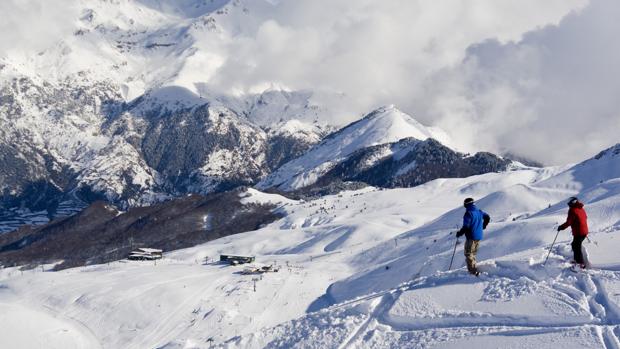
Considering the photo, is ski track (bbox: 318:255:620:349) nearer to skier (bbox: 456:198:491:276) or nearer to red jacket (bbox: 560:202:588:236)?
skier (bbox: 456:198:491:276)

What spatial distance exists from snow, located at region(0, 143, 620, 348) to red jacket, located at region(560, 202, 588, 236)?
121 cm

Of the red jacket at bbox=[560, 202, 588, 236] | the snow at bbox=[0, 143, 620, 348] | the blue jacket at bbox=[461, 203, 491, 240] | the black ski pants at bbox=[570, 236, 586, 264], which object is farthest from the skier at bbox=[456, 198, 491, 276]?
the black ski pants at bbox=[570, 236, 586, 264]

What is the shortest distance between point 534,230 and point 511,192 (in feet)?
259

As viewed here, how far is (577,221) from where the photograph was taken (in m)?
25.4

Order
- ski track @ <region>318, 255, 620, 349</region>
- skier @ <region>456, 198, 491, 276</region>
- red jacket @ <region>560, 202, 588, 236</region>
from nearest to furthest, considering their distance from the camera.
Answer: ski track @ <region>318, 255, 620, 349</region> < red jacket @ <region>560, 202, 588, 236</region> < skier @ <region>456, 198, 491, 276</region>

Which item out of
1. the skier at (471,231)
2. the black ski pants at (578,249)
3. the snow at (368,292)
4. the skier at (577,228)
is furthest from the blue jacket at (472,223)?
the black ski pants at (578,249)

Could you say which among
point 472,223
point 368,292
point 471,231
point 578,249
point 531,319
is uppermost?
point 472,223

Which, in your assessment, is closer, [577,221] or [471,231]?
[577,221]

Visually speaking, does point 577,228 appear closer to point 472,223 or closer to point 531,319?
point 472,223

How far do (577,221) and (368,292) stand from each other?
106 feet

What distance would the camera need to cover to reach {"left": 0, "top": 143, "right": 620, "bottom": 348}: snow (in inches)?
879

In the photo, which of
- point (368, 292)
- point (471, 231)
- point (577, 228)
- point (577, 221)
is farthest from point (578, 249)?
point (368, 292)

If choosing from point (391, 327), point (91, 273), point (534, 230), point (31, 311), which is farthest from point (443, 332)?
point (91, 273)

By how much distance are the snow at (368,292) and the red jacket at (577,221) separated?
3.98 feet
